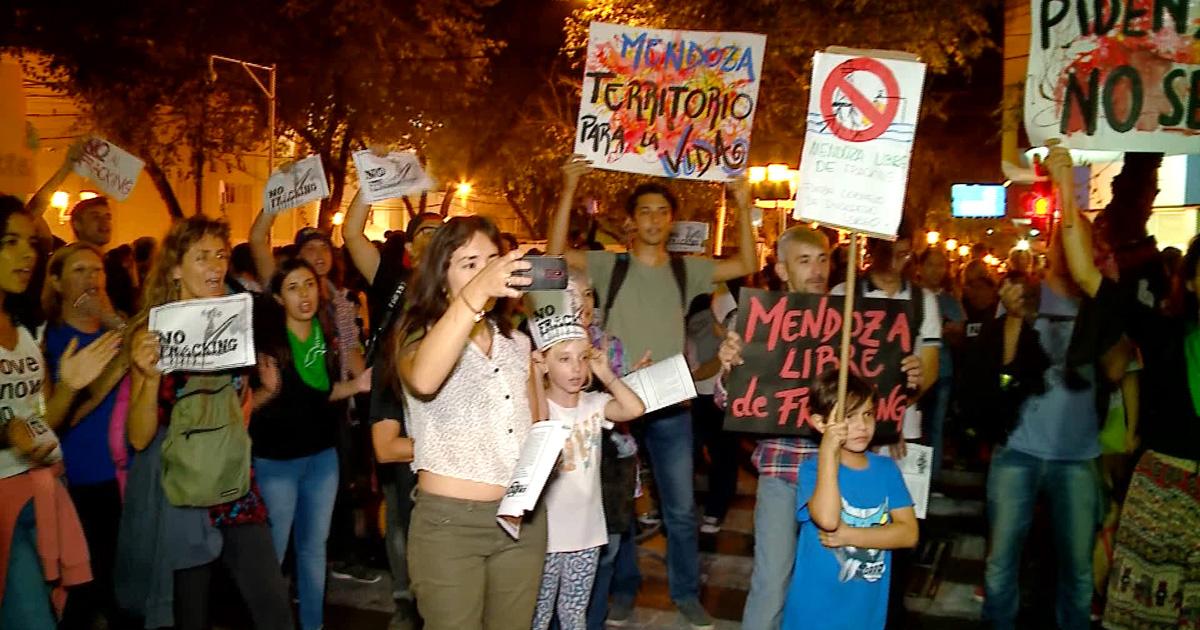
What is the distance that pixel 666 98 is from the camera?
23.4ft

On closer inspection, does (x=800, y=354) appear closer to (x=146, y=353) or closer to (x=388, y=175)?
(x=146, y=353)

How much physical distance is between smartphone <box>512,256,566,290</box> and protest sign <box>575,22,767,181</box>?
11.7ft

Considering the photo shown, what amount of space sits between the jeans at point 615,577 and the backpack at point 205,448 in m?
1.79

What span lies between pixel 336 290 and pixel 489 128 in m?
24.1

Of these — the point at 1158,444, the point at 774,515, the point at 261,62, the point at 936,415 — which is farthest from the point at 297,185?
the point at 261,62

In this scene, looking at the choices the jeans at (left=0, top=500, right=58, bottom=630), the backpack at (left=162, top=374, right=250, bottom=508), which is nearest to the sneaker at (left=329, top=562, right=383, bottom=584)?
the backpack at (left=162, top=374, right=250, bottom=508)

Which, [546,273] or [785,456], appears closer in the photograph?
[546,273]

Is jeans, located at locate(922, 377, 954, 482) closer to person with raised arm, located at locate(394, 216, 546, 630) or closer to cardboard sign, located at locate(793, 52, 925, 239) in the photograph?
cardboard sign, located at locate(793, 52, 925, 239)

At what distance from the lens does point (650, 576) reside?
7.29m

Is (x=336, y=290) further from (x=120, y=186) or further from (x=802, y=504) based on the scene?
(x=802, y=504)

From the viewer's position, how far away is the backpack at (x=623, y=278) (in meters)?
6.20

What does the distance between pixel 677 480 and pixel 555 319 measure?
1.90 meters

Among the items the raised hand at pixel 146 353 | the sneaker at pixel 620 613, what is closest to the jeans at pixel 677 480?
the sneaker at pixel 620 613

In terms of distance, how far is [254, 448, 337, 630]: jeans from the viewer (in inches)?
216
